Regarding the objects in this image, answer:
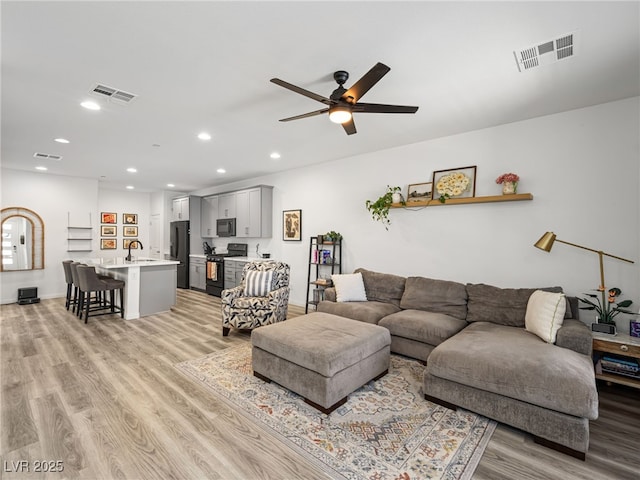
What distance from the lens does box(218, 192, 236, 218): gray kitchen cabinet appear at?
6.99 meters

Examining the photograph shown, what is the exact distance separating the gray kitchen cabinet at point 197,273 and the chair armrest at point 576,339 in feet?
22.4

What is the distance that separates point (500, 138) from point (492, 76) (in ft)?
4.37

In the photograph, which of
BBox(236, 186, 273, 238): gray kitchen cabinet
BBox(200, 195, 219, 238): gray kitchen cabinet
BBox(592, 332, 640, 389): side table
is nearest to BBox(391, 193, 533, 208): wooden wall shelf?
BBox(592, 332, 640, 389): side table

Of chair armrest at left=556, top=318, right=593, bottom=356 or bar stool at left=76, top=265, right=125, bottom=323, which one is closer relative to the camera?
chair armrest at left=556, top=318, right=593, bottom=356

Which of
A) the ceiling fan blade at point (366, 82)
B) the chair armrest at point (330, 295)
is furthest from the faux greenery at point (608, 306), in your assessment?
the ceiling fan blade at point (366, 82)

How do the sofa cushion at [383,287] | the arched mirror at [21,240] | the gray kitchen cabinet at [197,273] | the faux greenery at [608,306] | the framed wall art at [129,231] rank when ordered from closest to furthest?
the faux greenery at [608,306]
the sofa cushion at [383,287]
the arched mirror at [21,240]
the gray kitchen cabinet at [197,273]
the framed wall art at [129,231]

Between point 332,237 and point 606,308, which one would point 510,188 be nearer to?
point 606,308

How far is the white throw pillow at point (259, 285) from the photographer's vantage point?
14.5 feet

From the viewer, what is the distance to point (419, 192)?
429 centimetres

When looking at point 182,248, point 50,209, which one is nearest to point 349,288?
point 182,248

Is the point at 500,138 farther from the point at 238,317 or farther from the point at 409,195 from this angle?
the point at 238,317

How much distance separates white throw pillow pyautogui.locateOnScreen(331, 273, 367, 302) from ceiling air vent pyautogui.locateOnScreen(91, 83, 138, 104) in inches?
127

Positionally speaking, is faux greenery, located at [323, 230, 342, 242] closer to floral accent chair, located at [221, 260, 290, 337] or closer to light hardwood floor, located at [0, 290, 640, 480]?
floral accent chair, located at [221, 260, 290, 337]

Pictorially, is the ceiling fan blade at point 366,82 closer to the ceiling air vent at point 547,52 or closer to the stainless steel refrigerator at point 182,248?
the ceiling air vent at point 547,52
